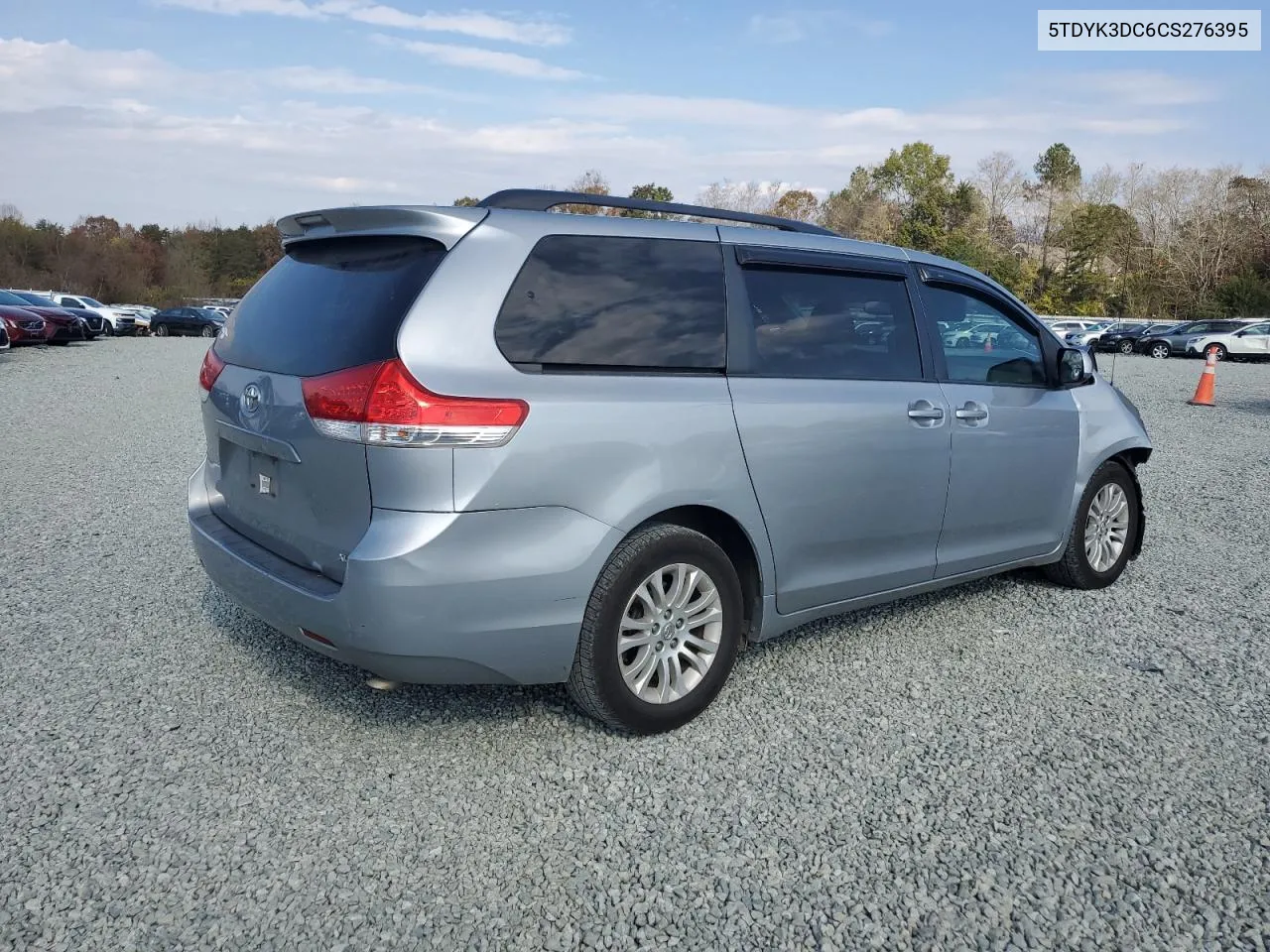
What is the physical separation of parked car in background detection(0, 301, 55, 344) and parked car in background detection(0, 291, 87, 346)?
0.34m

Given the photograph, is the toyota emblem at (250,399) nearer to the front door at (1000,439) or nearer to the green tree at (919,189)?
the front door at (1000,439)

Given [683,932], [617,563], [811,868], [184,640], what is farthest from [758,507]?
[184,640]

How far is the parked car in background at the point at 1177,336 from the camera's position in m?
35.0

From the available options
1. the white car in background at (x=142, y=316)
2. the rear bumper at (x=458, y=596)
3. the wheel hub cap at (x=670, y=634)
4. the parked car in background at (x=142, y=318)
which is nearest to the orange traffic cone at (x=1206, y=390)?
the wheel hub cap at (x=670, y=634)

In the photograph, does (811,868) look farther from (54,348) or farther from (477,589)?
(54,348)

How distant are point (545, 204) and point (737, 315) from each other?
81 cm

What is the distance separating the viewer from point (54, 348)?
2673cm

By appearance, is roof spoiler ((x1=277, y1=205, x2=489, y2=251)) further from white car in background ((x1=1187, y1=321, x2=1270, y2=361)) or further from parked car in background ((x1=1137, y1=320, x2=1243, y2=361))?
parked car in background ((x1=1137, y1=320, x2=1243, y2=361))

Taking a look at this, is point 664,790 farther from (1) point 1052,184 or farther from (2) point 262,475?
(1) point 1052,184

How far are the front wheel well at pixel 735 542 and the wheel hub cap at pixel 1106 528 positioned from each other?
2386mm

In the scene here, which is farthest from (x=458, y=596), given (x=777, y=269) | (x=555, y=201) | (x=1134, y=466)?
(x=1134, y=466)

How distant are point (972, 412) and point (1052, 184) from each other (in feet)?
257

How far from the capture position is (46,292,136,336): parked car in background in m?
36.0

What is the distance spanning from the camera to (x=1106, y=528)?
532cm
